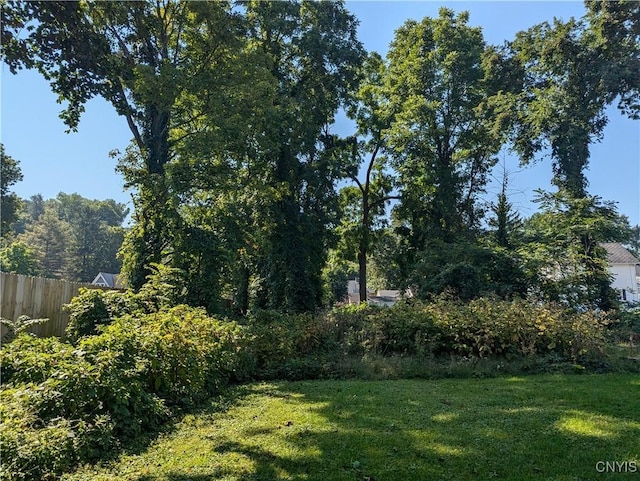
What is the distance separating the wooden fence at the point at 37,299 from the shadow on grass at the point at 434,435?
4.06 meters

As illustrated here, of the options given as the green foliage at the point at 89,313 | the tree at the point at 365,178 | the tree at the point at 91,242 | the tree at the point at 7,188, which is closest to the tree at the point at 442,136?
the tree at the point at 365,178

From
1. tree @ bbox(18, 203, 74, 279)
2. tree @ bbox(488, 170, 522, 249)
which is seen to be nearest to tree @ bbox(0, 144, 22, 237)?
tree @ bbox(18, 203, 74, 279)

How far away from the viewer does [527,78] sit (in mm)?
23078

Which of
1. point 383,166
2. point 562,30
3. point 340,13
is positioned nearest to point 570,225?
point 562,30

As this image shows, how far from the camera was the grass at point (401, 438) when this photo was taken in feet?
11.5

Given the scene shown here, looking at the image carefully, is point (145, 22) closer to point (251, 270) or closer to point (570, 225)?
point (251, 270)

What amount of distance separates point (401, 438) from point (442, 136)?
71.2ft

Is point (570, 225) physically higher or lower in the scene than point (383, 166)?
lower

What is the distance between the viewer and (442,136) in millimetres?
23594

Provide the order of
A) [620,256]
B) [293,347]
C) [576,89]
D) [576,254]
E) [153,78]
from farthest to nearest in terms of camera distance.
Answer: [620,256]
[576,89]
[576,254]
[153,78]
[293,347]

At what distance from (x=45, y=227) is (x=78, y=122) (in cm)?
5944

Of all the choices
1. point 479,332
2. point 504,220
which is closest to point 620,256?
point 504,220

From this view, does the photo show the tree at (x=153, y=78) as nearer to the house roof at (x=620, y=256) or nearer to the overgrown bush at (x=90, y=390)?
the overgrown bush at (x=90, y=390)

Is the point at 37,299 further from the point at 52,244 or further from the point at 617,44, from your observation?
the point at 52,244
